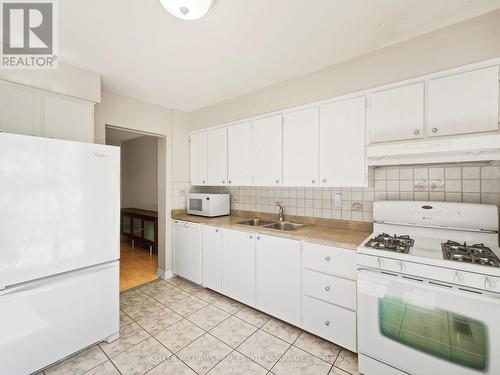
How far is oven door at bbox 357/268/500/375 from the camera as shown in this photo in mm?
1220

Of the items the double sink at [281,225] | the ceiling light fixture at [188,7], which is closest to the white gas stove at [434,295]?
the double sink at [281,225]

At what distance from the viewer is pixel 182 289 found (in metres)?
2.95

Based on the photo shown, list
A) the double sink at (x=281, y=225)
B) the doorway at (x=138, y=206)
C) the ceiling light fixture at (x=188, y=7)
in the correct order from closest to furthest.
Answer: the ceiling light fixture at (x=188, y=7)
the double sink at (x=281, y=225)
the doorway at (x=138, y=206)

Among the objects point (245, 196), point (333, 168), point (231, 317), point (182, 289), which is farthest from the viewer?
point (245, 196)

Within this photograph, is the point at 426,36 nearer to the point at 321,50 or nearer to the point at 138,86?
the point at 321,50

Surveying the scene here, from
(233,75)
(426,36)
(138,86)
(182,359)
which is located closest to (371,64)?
(426,36)

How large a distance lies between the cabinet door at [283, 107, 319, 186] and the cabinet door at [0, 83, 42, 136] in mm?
2264

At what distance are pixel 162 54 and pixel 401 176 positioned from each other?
2388 mm

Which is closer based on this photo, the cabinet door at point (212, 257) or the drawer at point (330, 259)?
the drawer at point (330, 259)

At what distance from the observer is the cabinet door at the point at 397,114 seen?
5.67 feet

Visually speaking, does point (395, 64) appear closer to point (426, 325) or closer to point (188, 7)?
point (188, 7)

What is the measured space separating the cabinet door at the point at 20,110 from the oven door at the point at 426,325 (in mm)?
2882

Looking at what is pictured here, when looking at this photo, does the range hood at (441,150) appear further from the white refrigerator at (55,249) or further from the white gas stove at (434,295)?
the white refrigerator at (55,249)

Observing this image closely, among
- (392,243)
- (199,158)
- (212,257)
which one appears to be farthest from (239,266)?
(199,158)
